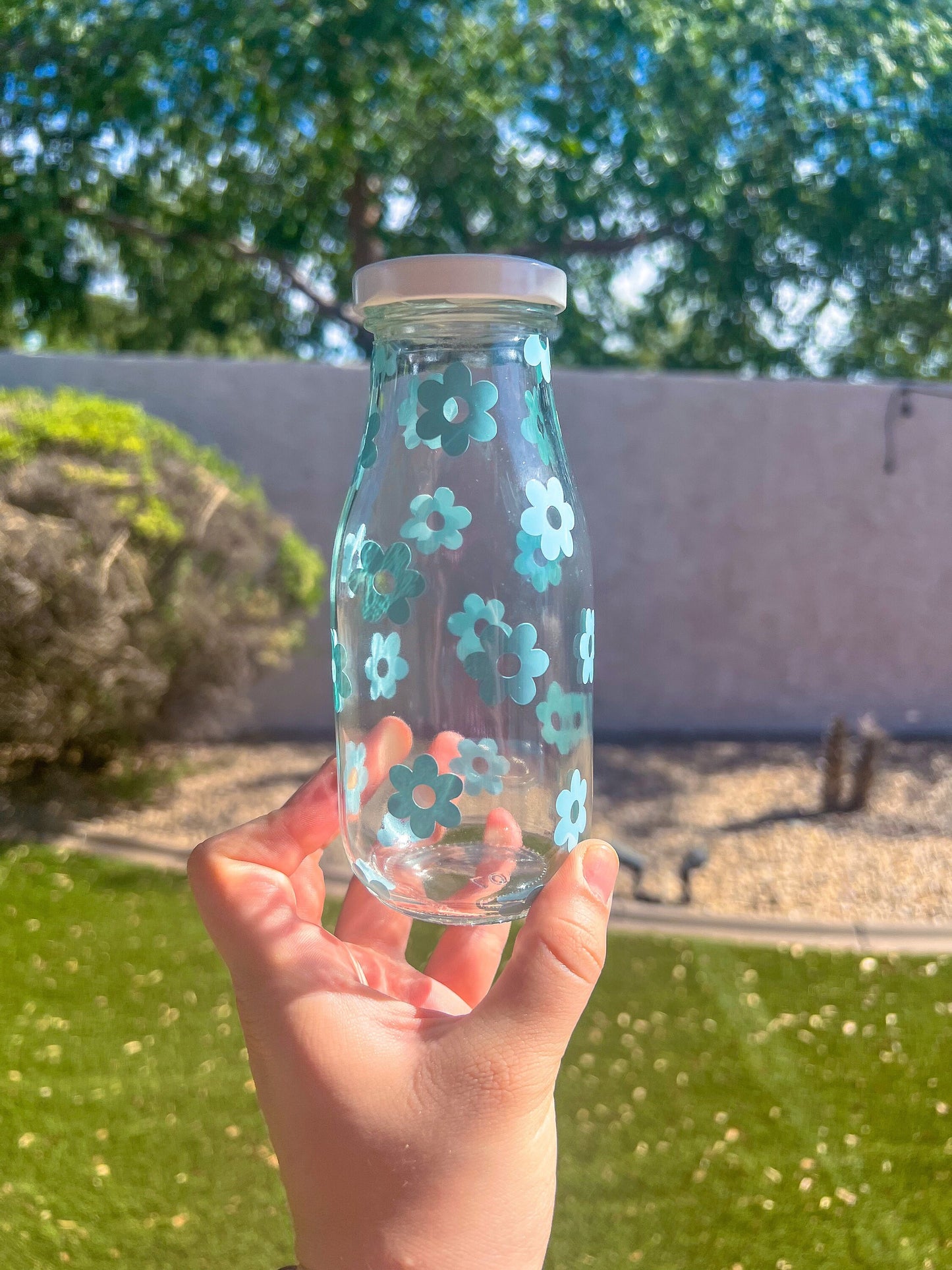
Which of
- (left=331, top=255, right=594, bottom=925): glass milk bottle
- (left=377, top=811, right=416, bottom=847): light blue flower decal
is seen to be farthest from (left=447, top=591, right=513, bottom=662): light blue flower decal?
(left=377, top=811, right=416, bottom=847): light blue flower decal

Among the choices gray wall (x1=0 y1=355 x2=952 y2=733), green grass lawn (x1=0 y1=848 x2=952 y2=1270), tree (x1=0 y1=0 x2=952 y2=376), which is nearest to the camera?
green grass lawn (x1=0 y1=848 x2=952 y2=1270)

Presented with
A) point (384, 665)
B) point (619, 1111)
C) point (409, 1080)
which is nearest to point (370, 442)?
point (384, 665)

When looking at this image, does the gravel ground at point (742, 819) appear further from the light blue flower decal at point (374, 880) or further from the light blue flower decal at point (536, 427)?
the light blue flower decal at point (536, 427)

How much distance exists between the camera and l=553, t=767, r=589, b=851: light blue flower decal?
1.24m

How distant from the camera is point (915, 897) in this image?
4.13 metres

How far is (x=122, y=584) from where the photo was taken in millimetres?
4273

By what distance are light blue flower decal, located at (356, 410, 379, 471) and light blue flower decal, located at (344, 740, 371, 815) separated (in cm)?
33

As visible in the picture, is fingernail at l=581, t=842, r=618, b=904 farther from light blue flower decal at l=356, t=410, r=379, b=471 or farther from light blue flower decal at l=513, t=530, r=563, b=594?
light blue flower decal at l=356, t=410, r=379, b=471

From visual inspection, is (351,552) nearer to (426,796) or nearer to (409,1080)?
(426,796)

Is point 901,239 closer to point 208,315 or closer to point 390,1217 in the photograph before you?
point 208,315

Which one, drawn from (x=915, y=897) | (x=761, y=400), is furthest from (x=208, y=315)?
(x=915, y=897)

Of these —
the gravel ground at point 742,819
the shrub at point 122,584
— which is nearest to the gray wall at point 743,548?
the gravel ground at point 742,819

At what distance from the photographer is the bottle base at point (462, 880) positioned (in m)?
1.17

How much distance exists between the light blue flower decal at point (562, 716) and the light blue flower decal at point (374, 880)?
26 cm
